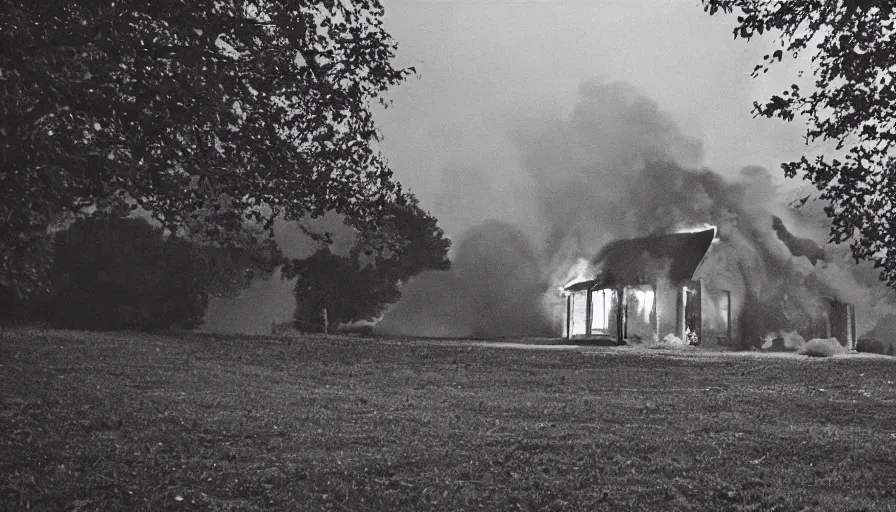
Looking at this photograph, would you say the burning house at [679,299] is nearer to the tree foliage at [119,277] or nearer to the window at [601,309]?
the window at [601,309]

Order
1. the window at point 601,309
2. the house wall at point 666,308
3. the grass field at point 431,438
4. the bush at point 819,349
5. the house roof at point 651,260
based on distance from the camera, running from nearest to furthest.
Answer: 1. the grass field at point 431,438
2. the bush at point 819,349
3. the house roof at point 651,260
4. the house wall at point 666,308
5. the window at point 601,309

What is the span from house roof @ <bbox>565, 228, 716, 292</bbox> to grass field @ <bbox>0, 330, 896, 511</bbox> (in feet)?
51.4

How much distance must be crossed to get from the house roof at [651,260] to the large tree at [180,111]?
28.9 metres

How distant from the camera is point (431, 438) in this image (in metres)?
12.8

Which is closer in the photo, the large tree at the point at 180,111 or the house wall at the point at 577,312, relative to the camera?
the large tree at the point at 180,111

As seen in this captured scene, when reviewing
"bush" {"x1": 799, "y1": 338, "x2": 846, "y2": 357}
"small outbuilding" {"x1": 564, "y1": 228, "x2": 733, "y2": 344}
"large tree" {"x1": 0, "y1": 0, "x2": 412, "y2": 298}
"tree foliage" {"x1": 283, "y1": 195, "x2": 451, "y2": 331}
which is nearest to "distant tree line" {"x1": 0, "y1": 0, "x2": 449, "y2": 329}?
"large tree" {"x1": 0, "y1": 0, "x2": 412, "y2": 298}

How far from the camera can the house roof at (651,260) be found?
132 feet

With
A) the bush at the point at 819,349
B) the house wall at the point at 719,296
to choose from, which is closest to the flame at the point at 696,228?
the house wall at the point at 719,296

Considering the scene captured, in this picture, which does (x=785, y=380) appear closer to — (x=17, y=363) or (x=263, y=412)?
(x=263, y=412)

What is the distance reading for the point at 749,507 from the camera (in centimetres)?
936

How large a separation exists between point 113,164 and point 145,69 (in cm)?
153

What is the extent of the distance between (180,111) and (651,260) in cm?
3480

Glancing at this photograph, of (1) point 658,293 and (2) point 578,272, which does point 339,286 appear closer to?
(2) point 578,272

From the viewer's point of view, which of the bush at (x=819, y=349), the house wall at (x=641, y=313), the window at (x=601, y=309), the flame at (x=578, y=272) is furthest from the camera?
the flame at (x=578, y=272)
